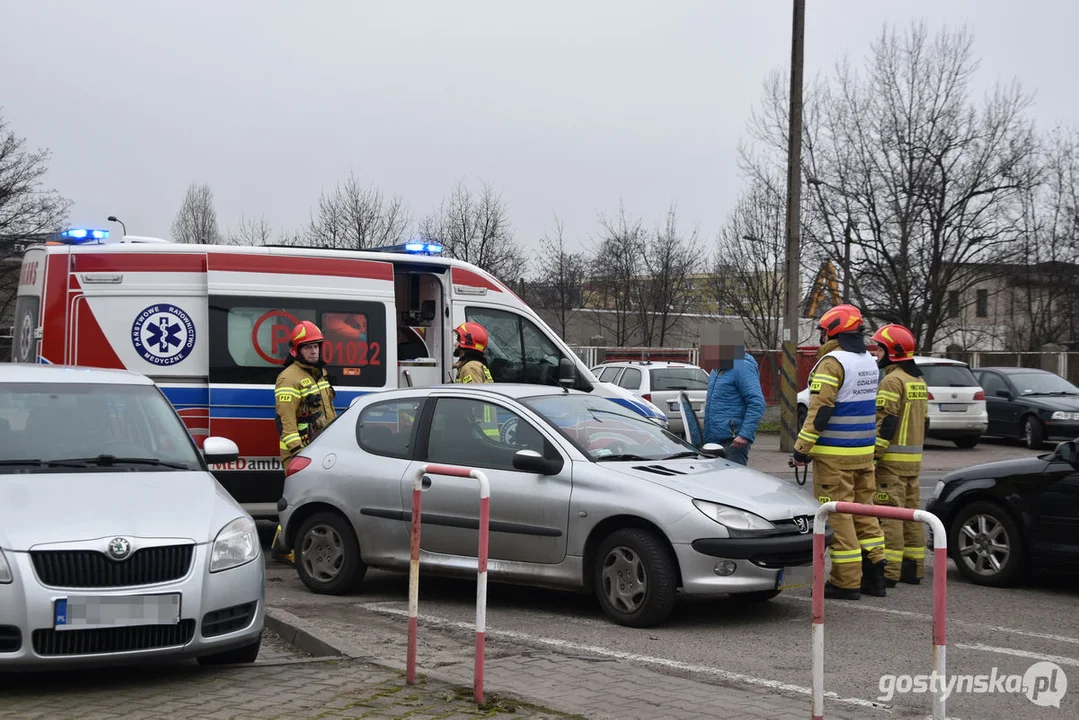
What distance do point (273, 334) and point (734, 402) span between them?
4299mm

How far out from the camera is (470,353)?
1163cm

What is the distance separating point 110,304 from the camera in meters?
10.7

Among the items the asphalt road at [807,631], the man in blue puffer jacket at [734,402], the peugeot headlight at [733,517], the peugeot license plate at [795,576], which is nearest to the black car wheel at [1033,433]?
the asphalt road at [807,631]

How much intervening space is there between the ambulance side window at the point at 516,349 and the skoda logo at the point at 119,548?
22.7 ft

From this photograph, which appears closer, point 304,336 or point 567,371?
point 304,336

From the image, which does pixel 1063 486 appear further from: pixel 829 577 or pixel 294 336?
pixel 294 336

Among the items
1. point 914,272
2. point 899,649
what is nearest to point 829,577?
point 899,649

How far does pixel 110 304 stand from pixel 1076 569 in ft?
27.4

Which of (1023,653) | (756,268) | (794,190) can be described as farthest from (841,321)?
(756,268)

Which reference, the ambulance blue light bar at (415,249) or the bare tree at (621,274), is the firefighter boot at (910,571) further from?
the bare tree at (621,274)

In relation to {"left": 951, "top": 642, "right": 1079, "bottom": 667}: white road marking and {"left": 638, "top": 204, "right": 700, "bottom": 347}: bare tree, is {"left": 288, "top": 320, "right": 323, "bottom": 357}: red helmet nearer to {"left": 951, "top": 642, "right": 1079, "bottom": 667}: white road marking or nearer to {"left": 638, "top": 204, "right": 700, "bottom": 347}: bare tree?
{"left": 951, "top": 642, "right": 1079, "bottom": 667}: white road marking

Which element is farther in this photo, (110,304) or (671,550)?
(110,304)

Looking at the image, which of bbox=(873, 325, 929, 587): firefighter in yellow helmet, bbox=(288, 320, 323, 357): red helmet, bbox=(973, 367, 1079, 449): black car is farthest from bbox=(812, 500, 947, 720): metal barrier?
bbox=(973, 367, 1079, 449): black car

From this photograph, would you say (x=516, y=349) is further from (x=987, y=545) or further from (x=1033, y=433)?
(x=1033, y=433)
